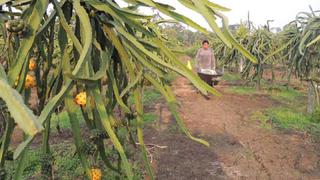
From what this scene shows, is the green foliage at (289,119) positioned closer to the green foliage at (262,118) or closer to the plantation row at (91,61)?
the green foliage at (262,118)

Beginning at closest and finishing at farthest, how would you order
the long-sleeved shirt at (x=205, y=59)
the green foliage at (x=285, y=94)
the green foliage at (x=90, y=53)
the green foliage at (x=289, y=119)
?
the green foliage at (x=90, y=53)
the green foliage at (x=289, y=119)
the long-sleeved shirt at (x=205, y=59)
the green foliage at (x=285, y=94)

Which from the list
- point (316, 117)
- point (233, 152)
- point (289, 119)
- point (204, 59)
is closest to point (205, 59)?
point (204, 59)

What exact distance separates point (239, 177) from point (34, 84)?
11.2 feet

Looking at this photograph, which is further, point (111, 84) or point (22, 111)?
point (111, 84)

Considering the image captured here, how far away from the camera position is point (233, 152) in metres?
5.51

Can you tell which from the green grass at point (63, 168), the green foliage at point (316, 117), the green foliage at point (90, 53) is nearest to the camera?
the green foliage at point (90, 53)

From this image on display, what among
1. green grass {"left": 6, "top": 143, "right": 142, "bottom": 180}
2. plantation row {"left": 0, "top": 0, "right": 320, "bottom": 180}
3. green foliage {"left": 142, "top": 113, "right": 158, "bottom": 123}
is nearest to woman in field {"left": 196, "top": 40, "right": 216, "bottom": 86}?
green foliage {"left": 142, "top": 113, "right": 158, "bottom": 123}

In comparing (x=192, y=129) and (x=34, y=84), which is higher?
(x=34, y=84)

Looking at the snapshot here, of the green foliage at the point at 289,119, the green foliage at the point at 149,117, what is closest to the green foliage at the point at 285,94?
the green foliage at the point at 289,119

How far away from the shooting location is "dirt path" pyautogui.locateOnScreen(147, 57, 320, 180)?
476cm

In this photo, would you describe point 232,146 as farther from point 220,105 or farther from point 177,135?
point 220,105

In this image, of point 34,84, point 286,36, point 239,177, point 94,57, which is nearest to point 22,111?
point 94,57

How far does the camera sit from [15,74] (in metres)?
1.27

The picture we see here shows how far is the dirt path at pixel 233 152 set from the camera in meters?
4.76
